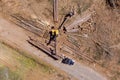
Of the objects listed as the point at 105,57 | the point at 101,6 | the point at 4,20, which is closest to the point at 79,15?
the point at 101,6

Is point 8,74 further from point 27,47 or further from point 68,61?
point 68,61

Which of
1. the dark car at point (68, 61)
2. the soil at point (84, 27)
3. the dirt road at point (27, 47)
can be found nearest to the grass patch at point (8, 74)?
the dirt road at point (27, 47)

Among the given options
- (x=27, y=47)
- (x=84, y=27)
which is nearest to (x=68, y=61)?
(x=84, y=27)

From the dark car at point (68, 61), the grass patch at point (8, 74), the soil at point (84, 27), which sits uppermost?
the soil at point (84, 27)

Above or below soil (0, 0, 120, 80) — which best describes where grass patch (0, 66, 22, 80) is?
below

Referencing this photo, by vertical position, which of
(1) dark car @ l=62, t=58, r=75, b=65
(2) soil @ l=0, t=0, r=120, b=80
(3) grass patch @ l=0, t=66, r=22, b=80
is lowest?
(3) grass patch @ l=0, t=66, r=22, b=80

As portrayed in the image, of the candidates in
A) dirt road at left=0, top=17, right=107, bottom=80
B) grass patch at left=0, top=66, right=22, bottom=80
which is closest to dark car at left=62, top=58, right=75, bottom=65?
dirt road at left=0, top=17, right=107, bottom=80

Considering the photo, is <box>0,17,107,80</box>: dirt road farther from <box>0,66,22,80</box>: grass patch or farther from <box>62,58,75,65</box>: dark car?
<box>0,66,22,80</box>: grass patch

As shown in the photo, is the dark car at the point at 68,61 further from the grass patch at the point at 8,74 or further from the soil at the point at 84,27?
the grass patch at the point at 8,74

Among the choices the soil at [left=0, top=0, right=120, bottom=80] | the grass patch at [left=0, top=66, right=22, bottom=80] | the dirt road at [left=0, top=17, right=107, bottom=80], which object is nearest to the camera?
the grass patch at [left=0, top=66, right=22, bottom=80]
